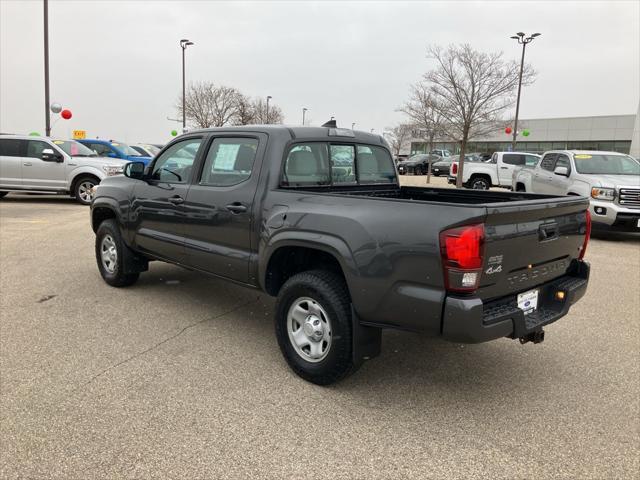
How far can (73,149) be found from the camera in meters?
13.7

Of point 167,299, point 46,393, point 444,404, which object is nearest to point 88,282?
point 167,299

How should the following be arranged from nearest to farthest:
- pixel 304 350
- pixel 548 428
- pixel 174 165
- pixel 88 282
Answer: pixel 548 428 < pixel 304 350 < pixel 174 165 < pixel 88 282

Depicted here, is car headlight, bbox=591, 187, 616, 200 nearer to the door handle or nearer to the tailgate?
the tailgate

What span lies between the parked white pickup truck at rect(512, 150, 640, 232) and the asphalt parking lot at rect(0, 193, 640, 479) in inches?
185

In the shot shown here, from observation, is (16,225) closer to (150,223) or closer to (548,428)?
(150,223)

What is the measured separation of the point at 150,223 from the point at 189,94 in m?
42.6

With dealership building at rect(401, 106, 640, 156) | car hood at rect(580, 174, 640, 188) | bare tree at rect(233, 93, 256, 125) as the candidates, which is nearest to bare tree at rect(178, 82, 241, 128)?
bare tree at rect(233, 93, 256, 125)

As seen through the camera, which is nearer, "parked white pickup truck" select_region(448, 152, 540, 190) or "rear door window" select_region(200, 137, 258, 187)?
"rear door window" select_region(200, 137, 258, 187)

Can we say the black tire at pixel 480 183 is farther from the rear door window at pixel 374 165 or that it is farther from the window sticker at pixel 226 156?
the window sticker at pixel 226 156

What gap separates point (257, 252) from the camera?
378 cm

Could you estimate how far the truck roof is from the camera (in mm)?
3903

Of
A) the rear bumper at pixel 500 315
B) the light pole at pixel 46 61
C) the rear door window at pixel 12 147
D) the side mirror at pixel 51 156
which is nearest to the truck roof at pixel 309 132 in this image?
the rear bumper at pixel 500 315

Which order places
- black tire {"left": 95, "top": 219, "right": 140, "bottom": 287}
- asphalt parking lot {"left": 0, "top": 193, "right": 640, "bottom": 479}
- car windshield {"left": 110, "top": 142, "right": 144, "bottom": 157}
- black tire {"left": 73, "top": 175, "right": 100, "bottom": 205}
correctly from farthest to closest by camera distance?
car windshield {"left": 110, "top": 142, "right": 144, "bottom": 157} → black tire {"left": 73, "top": 175, "right": 100, "bottom": 205} → black tire {"left": 95, "top": 219, "right": 140, "bottom": 287} → asphalt parking lot {"left": 0, "top": 193, "right": 640, "bottom": 479}

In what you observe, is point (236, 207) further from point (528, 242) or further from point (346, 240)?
point (528, 242)
